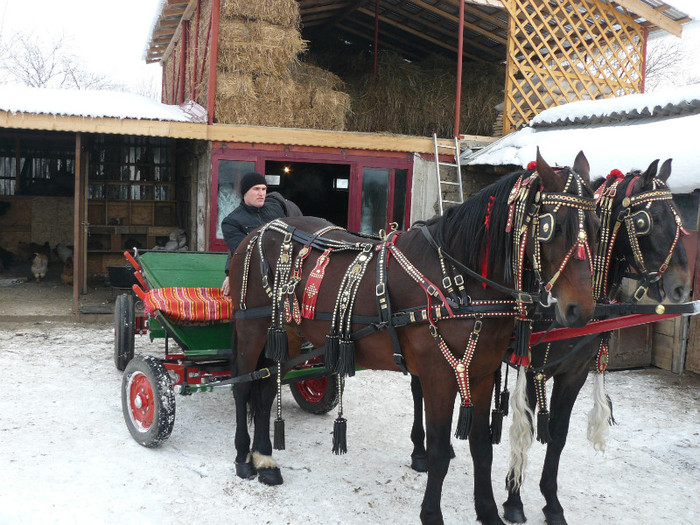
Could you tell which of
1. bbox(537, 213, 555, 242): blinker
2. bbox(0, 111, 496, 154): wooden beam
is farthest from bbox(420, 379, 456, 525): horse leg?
bbox(0, 111, 496, 154): wooden beam

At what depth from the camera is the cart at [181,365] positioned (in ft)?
14.6

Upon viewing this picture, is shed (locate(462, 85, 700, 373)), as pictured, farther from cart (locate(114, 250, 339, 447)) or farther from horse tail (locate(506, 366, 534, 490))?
cart (locate(114, 250, 339, 447))

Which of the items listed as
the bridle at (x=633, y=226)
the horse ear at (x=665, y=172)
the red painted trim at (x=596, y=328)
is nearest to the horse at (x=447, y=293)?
the red painted trim at (x=596, y=328)

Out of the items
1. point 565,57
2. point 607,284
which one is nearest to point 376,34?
point 565,57

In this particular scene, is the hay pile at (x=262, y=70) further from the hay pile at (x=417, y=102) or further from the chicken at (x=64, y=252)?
the chicken at (x=64, y=252)

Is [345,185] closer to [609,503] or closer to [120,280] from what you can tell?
[120,280]

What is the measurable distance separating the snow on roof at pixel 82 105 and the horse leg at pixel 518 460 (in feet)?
20.3

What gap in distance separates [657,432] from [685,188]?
2.21 metres

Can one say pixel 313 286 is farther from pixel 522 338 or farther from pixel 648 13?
pixel 648 13

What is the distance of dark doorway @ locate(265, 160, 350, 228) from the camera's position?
13289 mm

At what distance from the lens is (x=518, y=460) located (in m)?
3.41

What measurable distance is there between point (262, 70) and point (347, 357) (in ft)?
20.5

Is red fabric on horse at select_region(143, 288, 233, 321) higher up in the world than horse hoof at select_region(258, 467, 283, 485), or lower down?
higher up

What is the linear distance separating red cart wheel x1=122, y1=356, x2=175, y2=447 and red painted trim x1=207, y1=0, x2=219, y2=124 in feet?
15.6
